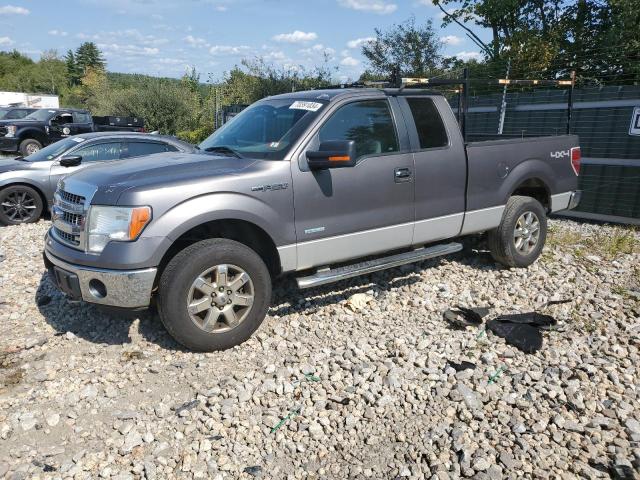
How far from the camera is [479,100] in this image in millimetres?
11109

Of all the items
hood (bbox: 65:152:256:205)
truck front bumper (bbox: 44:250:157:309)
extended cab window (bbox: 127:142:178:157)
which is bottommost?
truck front bumper (bbox: 44:250:157:309)

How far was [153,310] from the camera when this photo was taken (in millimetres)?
4883

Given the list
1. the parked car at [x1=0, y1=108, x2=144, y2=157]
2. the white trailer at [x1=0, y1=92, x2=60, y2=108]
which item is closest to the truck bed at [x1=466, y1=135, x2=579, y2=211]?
the parked car at [x1=0, y1=108, x2=144, y2=157]

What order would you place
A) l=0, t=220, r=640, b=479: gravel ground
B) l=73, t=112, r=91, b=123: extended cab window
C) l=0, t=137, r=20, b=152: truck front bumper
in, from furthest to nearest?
l=73, t=112, r=91, b=123: extended cab window
l=0, t=137, r=20, b=152: truck front bumper
l=0, t=220, r=640, b=479: gravel ground

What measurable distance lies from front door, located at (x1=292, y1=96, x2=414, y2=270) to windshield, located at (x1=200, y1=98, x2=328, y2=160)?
183 mm

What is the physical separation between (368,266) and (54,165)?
6507 mm

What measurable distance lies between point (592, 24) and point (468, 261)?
611 inches

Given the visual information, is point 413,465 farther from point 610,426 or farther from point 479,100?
point 479,100

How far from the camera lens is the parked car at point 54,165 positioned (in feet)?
28.2

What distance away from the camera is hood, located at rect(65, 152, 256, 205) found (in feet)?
12.5

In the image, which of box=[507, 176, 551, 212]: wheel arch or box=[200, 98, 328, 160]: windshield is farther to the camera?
box=[507, 176, 551, 212]: wheel arch

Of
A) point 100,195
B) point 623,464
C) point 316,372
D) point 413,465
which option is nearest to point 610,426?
point 623,464

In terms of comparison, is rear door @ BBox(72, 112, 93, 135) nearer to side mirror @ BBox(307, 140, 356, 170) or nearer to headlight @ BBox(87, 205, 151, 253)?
headlight @ BBox(87, 205, 151, 253)

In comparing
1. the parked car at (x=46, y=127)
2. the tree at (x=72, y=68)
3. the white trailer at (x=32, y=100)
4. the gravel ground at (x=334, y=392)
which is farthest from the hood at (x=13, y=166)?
the tree at (x=72, y=68)
